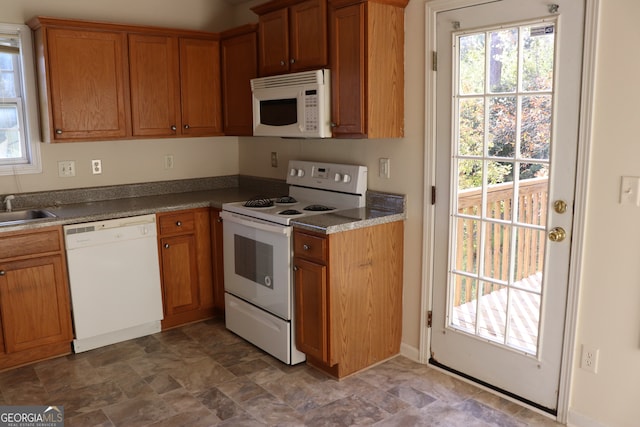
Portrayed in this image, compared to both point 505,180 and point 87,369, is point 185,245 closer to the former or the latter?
point 87,369

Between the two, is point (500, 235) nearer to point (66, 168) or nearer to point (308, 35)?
point (308, 35)

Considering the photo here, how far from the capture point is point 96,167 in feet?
12.9

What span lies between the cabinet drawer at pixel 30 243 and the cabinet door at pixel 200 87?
4.00ft

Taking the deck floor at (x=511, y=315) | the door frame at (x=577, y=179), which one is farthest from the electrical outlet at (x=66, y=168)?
the deck floor at (x=511, y=315)

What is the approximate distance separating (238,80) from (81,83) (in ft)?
3.45

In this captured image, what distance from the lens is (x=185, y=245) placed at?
3.78 m

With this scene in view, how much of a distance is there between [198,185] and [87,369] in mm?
1713

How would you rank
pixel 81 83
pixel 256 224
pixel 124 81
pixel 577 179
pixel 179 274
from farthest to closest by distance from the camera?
1. pixel 179 274
2. pixel 124 81
3. pixel 81 83
4. pixel 256 224
5. pixel 577 179

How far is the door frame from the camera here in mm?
2314

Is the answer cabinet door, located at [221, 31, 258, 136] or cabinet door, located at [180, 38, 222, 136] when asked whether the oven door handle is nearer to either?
cabinet door, located at [221, 31, 258, 136]

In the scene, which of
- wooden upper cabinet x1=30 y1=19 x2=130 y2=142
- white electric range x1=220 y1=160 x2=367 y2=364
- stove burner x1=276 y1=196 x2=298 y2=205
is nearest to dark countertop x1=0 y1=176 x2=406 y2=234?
white electric range x1=220 y1=160 x2=367 y2=364

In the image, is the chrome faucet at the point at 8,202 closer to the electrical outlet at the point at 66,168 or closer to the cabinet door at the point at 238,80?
the electrical outlet at the point at 66,168

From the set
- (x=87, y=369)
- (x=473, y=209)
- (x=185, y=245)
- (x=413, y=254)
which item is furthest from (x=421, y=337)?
(x=87, y=369)

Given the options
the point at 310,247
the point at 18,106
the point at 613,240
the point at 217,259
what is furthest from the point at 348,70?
the point at 18,106
